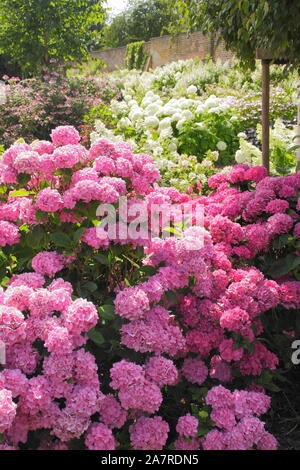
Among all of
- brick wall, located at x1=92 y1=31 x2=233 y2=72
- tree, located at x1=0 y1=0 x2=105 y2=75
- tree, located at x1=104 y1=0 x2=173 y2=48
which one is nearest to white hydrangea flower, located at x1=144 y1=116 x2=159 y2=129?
tree, located at x1=0 y1=0 x2=105 y2=75

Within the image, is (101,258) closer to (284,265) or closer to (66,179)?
(66,179)

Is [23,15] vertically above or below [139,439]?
above

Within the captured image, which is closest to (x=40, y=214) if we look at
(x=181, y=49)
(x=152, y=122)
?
(x=152, y=122)

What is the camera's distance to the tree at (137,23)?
2945cm

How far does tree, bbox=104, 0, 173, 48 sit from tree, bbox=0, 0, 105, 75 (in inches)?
731

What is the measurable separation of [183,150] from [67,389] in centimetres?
535

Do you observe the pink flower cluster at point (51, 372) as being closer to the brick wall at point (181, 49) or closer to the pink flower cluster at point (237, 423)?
the pink flower cluster at point (237, 423)

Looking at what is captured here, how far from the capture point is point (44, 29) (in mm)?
11383

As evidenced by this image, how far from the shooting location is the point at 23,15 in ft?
37.1

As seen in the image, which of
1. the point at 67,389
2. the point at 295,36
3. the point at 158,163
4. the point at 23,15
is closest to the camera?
the point at 67,389

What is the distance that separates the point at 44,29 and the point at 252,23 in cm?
915

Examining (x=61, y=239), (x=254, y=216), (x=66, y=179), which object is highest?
(x=66, y=179)
